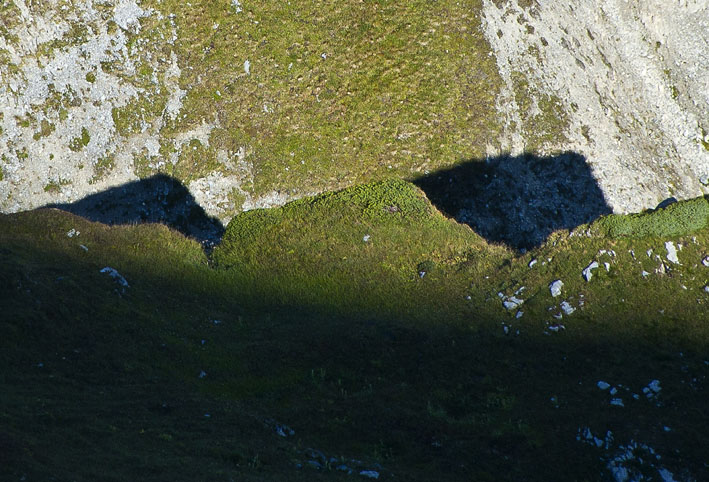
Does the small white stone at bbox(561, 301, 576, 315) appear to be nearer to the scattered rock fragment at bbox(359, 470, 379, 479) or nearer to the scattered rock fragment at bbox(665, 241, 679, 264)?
the scattered rock fragment at bbox(665, 241, 679, 264)

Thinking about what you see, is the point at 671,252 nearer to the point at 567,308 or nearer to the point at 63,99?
the point at 567,308

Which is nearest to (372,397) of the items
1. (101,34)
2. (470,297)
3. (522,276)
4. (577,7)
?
(470,297)

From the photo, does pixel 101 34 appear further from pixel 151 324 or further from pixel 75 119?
pixel 151 324

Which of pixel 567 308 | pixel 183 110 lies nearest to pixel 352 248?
pixel 567 308

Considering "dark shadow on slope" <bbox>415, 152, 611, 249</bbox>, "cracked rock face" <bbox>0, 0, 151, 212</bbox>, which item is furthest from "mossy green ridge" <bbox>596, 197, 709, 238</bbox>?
"cracked rock face" <bbox>0, 0, 151, 212</bbox>

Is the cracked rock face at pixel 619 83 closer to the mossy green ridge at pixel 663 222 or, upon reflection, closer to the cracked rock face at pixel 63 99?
the mossy green ridge at pixel 663 222

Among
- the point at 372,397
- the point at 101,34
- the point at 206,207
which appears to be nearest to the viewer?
the point at 372,397

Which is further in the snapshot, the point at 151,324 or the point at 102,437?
the point at 151,324
